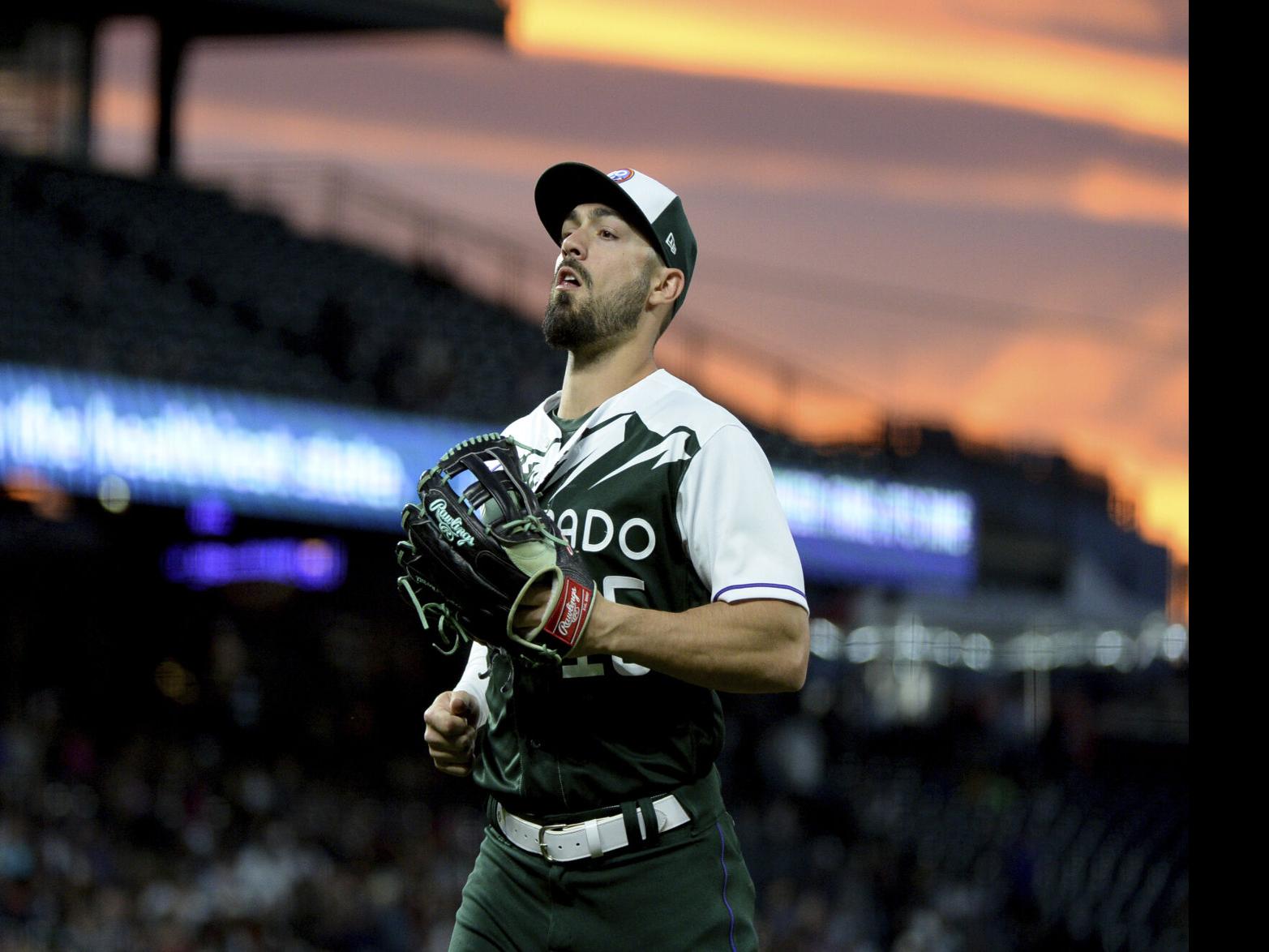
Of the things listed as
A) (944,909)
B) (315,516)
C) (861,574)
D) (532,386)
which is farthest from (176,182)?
(944,909)

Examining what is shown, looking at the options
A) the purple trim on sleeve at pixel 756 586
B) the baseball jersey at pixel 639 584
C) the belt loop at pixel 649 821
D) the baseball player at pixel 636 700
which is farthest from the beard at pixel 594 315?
the belt loop at pixel 649 821

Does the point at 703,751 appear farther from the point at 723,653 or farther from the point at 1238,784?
the point at 1238,784

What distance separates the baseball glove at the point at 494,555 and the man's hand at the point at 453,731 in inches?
8.1

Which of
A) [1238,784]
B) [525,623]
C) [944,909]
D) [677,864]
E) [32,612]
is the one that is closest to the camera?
[1238,784]

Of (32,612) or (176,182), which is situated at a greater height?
(176,182)

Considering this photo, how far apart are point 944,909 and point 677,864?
13564 mm

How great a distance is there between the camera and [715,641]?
2.56 m

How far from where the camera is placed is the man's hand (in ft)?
9.40

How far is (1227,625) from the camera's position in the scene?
72.1 inches

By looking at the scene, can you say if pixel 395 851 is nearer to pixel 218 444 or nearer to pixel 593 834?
pixel 218 444

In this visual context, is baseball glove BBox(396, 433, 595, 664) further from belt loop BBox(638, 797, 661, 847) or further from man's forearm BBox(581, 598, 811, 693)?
belt loop BBox(638, 797, 661, 847)

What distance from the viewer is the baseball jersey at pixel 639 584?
272cm

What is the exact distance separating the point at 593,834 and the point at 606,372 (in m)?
0.77

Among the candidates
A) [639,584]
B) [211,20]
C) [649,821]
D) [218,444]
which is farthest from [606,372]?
[211,20]
